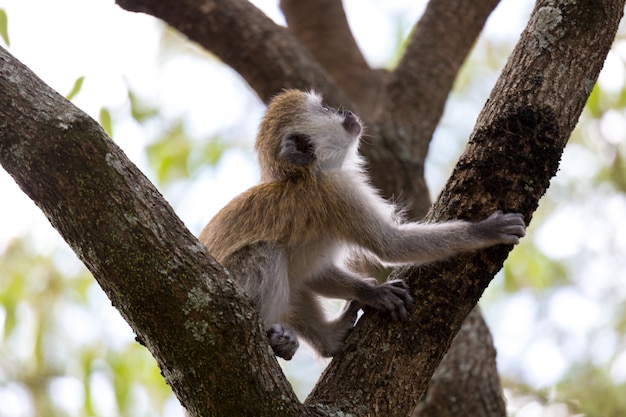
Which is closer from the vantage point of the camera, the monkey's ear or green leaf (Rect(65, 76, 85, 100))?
the monkey's ear

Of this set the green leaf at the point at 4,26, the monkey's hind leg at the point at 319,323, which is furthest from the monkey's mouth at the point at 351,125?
the green leaf at the point at 4,26

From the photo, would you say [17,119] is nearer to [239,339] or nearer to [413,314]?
[239,339]

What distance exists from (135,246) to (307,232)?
6.30ft

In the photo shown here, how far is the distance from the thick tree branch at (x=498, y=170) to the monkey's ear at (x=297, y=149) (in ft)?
4.06

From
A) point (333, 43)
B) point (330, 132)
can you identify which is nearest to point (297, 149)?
point (330, 132)

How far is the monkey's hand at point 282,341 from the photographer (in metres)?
4.52

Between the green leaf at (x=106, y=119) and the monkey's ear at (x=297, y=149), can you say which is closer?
the monkey's ear at (x=297, y=149)

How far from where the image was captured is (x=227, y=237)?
16.7ft

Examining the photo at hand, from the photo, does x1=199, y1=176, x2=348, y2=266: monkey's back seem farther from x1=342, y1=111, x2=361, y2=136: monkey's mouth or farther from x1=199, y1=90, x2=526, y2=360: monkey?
x1=342, y1=111, x2=361, y2=136: monkey's mouth

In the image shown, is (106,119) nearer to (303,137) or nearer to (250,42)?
(303,137)

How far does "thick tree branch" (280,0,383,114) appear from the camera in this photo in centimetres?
851

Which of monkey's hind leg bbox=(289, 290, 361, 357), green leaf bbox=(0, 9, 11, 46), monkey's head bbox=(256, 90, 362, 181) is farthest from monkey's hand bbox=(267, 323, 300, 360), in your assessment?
green leaf bbox=(0, 9, 11, 46)

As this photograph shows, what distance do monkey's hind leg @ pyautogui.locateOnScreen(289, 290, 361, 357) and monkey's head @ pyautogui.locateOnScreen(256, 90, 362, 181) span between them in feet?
2.75

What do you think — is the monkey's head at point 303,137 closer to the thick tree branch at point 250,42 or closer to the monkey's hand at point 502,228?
the thick tree branch at point 250,42
